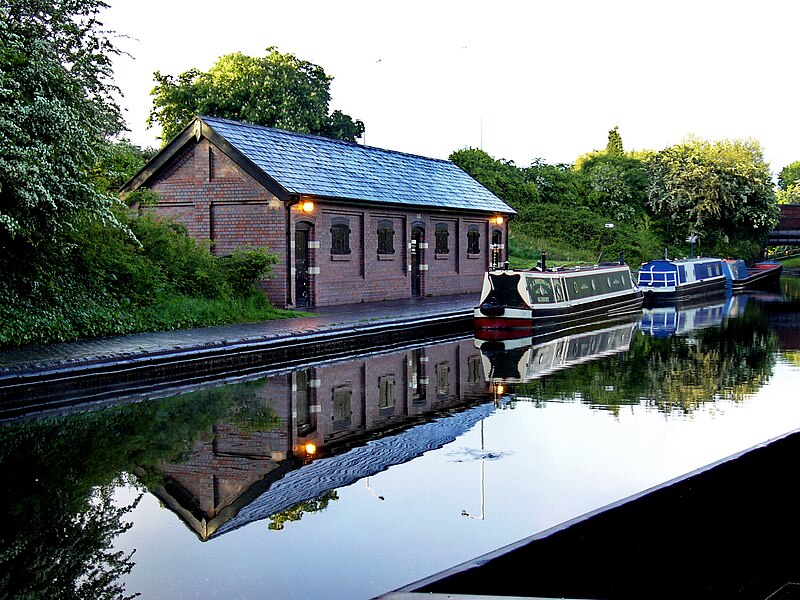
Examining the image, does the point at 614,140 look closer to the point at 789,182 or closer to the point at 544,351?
the point at 789,182

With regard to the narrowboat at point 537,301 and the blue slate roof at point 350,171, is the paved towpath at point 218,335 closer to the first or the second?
the narrowboat at point 537,301

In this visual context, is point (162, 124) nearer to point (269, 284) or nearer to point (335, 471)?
point (269, 284)

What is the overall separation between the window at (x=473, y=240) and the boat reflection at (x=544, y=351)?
10677 millimetres

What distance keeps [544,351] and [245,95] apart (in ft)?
110

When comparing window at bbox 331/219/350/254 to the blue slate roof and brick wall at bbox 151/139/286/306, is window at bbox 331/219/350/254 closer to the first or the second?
the blue slate roof

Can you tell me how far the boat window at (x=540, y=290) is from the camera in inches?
912

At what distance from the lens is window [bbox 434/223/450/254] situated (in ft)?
105

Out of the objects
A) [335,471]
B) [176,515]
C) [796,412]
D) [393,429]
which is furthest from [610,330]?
[176,515]

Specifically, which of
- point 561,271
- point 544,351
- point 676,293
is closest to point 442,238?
point 561,271

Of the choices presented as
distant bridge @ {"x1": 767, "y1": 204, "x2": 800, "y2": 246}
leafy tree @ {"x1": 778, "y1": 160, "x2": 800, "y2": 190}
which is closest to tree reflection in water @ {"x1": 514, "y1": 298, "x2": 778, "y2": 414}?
distant bridge @ {"x1": 767, "y1": 204, "x2": 800, "y2": 246}

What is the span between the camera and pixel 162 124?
49000 millimetres

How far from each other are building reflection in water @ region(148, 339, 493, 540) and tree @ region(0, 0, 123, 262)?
15.1 ft

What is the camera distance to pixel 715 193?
53750mm

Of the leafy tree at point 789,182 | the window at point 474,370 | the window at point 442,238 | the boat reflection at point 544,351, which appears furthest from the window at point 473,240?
the leafy tree at point 789,182
